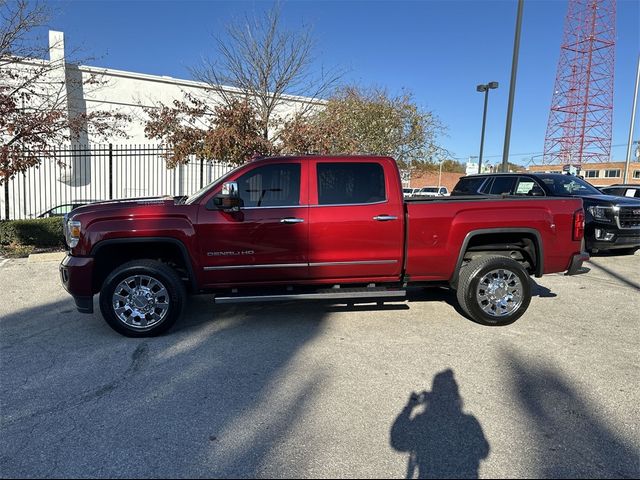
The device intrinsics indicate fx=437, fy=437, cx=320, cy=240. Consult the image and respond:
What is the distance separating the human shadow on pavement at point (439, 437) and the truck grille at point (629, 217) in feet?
25.8

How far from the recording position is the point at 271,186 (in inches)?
197

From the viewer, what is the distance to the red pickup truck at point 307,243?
474 cm

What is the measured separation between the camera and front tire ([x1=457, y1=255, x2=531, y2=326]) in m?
5.13

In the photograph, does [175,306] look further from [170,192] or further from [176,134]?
[170,192]

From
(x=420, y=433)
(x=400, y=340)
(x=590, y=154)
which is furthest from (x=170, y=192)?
(x=590, y=154)

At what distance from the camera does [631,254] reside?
10.4 m

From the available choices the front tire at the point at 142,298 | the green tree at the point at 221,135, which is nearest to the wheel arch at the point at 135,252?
the front tire at the point at 142,298

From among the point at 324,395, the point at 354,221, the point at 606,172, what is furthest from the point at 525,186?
the point at 606,172

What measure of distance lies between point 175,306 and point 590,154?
68000 mm

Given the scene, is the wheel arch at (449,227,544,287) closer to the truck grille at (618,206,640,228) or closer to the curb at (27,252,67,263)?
the truck grille at (618,206,640,228)

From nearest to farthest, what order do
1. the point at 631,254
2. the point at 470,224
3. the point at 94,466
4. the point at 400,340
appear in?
the point at 94,466, the point at 400,340, the point at 470,224, the point at 631,254

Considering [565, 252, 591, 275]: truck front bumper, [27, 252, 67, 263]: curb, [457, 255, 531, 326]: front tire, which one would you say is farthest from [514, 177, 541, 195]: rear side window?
[27, 252, 67, 263]: curb

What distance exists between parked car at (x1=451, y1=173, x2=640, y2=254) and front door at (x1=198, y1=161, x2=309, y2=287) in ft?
18.6

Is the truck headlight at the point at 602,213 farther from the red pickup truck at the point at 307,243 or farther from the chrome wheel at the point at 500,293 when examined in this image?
the chrome wheel at the point at 500,293
